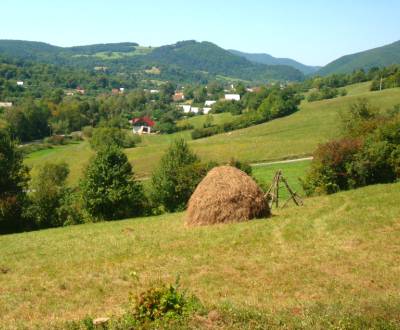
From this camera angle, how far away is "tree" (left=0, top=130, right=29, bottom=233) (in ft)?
124

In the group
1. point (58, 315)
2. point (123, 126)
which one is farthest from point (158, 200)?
point (123, 126)

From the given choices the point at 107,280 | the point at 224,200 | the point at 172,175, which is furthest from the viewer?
the point at 172,175

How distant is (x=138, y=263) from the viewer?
60.4 feet

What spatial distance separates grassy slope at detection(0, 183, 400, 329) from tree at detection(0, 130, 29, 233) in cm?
1145

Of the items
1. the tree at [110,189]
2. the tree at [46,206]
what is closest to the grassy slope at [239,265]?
the tree at [110,189]

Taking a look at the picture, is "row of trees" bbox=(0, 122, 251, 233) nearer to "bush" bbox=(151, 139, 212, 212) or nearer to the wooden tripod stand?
"bush" bbox=(151, 139, 212, 212)

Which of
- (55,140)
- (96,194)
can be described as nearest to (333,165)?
(96,194)

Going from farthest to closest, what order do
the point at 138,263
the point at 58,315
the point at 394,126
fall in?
the point at 394,126
the point at 138,263
the point at 58,315

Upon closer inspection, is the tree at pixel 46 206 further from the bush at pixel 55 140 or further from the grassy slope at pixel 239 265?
the bush at pixel 55 140

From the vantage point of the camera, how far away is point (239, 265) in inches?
688

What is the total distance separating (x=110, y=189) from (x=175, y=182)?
5.97m

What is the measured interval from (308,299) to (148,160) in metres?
69.3

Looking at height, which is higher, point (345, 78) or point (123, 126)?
point (345, 78)

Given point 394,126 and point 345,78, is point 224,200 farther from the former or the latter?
point 345,78
